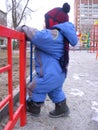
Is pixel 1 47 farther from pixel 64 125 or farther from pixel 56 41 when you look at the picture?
pixel 64 125

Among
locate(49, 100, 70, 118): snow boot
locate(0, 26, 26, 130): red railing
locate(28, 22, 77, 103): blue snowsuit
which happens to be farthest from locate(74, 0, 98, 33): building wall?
locate(0, 26, 26, 130): red railing

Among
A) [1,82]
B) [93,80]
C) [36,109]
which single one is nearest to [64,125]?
[36,109]

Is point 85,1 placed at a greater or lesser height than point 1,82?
greater

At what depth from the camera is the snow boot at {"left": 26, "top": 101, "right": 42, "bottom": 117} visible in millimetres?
4090

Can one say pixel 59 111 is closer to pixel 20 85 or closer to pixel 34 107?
pixel 34 107

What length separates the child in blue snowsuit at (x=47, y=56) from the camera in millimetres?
3775

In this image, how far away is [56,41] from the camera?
389 centimetres

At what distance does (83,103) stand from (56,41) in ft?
5.36

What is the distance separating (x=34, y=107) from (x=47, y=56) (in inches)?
26.4

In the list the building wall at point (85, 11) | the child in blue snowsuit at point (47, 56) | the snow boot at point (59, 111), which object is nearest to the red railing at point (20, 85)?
the child in blue snowsuit at point (47, 56)

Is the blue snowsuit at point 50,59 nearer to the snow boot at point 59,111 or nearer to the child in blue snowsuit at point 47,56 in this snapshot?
the child in blue snowsuit at point 47,56

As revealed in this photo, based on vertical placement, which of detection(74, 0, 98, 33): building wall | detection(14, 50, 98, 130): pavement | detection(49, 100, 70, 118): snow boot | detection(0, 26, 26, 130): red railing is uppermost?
detection(74, 0, 98, 33): building wall

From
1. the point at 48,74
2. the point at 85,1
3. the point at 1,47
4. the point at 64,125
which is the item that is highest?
the point at 85,1

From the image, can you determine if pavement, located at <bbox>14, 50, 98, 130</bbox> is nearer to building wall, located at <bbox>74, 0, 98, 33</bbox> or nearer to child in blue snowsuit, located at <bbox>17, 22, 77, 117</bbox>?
child in blue snowsuit, located at <bbox>17, 22, 77, 117</bbox>
